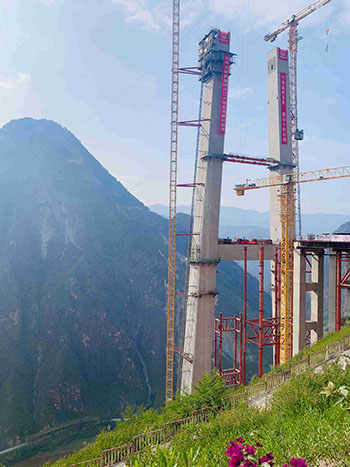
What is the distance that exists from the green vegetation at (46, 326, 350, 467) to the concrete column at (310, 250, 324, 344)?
21.3m

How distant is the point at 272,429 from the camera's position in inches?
383

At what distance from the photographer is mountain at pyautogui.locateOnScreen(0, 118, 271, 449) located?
62594 mm

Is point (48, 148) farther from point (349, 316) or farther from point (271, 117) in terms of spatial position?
point (349, 316)

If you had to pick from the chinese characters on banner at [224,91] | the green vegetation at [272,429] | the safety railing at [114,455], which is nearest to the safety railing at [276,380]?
the green vegetation at [272,429]

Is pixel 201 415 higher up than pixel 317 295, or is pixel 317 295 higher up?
pixel 317 295

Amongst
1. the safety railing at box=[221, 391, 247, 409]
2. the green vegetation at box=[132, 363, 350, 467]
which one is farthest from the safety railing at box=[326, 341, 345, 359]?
the green vegetation at box=[132, 363, 350, 467]

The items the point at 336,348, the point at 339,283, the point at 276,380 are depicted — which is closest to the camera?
the point at 276,380

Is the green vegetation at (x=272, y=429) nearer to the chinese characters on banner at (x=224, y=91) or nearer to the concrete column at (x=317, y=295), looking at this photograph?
the concrete column at (x=317, y=295)

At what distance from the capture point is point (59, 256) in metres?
88.8

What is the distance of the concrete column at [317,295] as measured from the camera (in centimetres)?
3678

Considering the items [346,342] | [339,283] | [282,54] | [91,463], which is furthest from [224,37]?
[91,463]

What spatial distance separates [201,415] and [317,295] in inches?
1014

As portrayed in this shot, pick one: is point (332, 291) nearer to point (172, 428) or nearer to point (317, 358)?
point (317, 358)

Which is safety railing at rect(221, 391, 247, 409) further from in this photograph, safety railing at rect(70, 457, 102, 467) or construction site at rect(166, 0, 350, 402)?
construction site at rect(166, 0, 350, 402)
